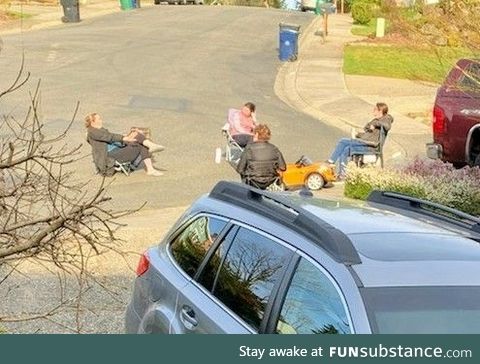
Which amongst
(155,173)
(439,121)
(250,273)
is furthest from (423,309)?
(155,173)

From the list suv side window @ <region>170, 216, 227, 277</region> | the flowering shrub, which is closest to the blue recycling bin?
the flowering shrub

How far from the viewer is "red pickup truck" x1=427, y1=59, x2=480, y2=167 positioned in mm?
12831

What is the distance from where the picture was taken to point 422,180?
Result: 1144 cm

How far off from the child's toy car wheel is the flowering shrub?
5.58ft

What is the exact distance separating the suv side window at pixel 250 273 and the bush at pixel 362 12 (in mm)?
38978

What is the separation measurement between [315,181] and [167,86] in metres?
13.2

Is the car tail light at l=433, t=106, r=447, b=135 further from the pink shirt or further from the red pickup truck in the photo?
the pink shirt

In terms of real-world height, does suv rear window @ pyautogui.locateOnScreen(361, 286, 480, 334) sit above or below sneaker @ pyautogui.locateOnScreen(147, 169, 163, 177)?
above

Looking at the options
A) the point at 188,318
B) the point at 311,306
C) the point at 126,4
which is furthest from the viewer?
the point at 126,4

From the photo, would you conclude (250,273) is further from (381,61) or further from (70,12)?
(70,12)

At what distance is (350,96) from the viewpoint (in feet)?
84.6

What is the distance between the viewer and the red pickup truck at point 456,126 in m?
12.8
